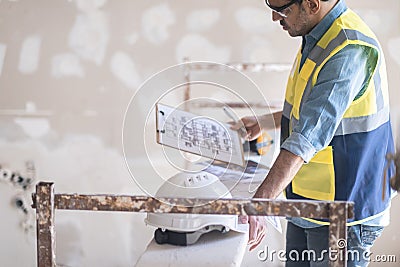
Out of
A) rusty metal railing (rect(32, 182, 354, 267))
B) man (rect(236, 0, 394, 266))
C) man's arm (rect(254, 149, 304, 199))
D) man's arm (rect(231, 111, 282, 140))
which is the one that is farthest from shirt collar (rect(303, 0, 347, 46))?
rusty metal railing (rect(32, 182, 354, 267))

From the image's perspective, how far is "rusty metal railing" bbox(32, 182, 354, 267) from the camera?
106 cm

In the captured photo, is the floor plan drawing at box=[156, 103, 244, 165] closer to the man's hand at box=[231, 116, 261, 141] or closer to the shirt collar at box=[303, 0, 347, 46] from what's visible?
the man's hand at box=[231, 116, 261, 141]

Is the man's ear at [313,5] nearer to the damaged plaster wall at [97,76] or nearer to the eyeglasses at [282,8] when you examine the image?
the eyeglasses at [282,8]

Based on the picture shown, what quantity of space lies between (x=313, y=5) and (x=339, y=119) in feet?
1.05

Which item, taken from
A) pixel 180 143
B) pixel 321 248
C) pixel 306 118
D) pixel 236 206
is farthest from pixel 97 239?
pixel 236 206

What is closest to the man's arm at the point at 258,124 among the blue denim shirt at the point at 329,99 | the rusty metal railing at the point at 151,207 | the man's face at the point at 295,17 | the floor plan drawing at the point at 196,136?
the floor plan drawing at the point at 196,136

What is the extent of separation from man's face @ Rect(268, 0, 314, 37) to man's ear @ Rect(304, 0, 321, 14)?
0.04ft

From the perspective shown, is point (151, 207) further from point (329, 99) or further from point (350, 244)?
point (350, 244)

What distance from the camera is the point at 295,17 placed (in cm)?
161

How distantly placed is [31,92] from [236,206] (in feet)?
7.36

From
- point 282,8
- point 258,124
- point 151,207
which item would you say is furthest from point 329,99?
point 258,124

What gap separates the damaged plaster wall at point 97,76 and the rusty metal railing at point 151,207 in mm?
1932

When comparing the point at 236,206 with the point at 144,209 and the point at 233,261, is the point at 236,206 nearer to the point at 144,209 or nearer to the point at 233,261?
the point at 144,209

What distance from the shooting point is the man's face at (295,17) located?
1.59 m
